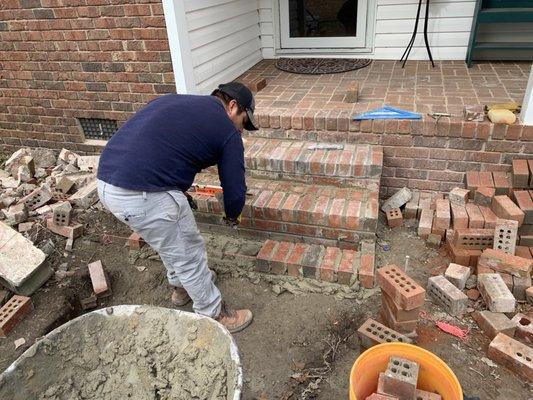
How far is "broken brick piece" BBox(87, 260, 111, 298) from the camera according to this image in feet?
9.55

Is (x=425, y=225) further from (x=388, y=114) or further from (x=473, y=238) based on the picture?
(x=388, y=114)

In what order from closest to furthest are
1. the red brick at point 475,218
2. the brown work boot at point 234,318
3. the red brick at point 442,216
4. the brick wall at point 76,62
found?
the brown work boot at point 234,318, the red brick at point 475,218, the red brick at point 442,216, the brick wall at point 76,62


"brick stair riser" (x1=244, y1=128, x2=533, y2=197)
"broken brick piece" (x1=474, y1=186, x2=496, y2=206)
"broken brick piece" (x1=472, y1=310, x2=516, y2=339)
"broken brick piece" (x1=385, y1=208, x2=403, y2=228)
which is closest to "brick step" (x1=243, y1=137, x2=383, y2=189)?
"brick stair riser" (x1=244, y1=128, x2=533, y2=197)

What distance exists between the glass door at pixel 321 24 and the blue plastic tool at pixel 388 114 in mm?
2079

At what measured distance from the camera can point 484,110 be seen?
11.1 feet

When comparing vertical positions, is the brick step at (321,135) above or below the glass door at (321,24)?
below

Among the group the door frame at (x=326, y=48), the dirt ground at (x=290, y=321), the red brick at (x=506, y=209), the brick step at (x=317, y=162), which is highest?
the door frame at (x=326, y=48)

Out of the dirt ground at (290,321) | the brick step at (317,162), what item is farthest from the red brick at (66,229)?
the brick step at (317,162)

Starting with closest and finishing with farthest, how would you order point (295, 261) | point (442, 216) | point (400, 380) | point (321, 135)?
point (400, 380), point (295, 261), point (442, 216), point (321, 135)

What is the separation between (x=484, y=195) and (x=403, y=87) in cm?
154

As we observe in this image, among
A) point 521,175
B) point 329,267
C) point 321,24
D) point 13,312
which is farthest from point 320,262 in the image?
point 321,24

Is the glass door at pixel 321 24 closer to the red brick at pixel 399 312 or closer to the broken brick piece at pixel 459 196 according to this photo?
the broken brick piece at pixel 459 196

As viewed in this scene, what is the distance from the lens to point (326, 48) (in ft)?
17.4

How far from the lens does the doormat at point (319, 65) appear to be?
193 inches
